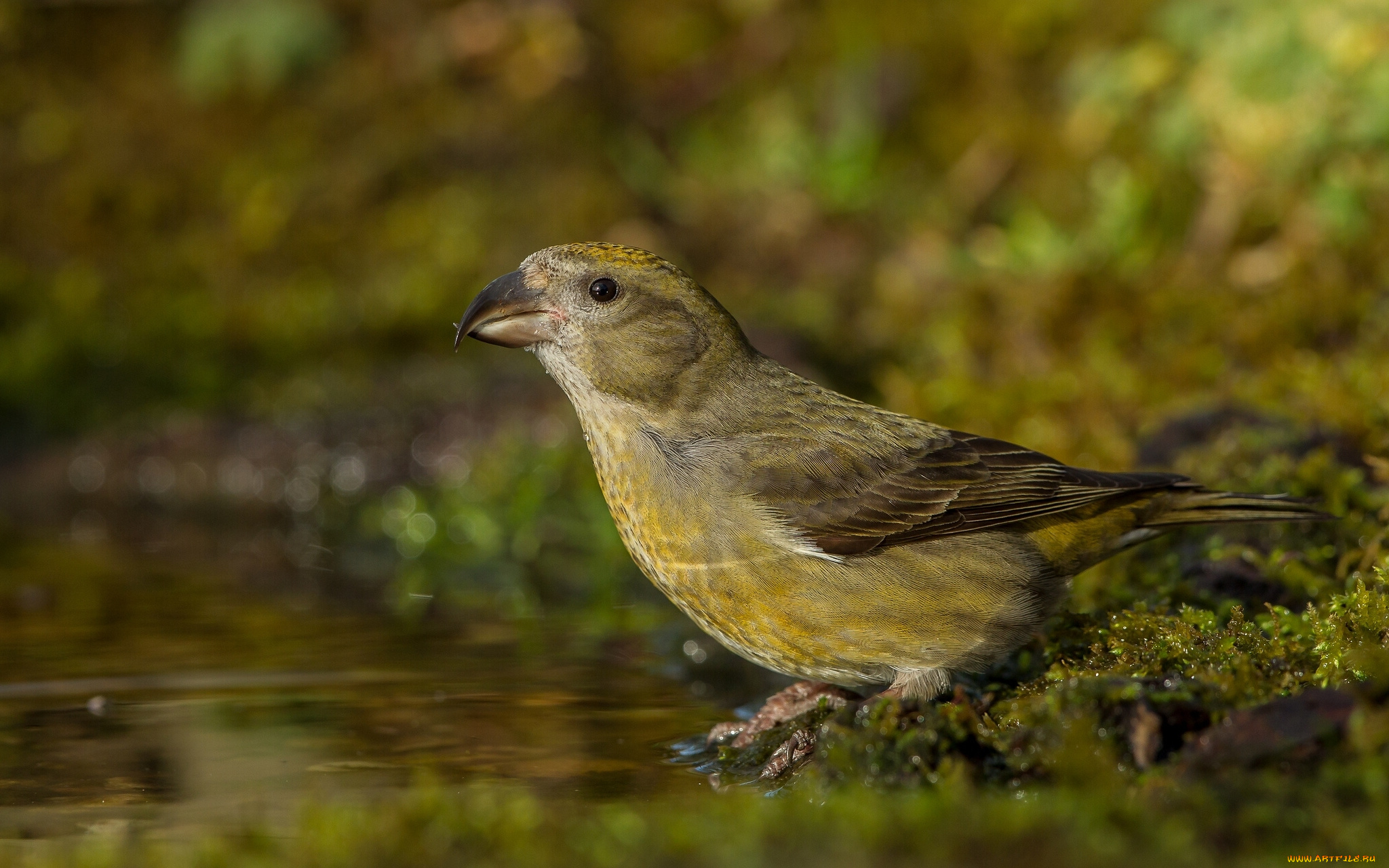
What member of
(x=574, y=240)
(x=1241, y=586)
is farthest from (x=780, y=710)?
(x=574, y=240)

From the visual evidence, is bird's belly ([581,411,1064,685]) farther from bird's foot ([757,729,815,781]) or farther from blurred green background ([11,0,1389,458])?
blurred green background ([11,0,1389,458])

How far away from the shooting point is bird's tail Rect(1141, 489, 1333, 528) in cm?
503

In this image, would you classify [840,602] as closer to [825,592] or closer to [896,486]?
[825,592]

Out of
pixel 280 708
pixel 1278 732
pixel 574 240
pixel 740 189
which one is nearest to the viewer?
pixel 1278 732

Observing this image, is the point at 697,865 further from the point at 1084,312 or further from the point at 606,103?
the point at 606,103

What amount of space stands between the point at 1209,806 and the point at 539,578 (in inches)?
206

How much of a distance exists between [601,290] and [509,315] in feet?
1.11

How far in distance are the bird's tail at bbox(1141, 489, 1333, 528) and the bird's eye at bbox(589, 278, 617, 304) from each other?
6.78ft

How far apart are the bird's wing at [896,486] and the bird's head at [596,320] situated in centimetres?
47

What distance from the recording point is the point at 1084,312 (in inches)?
347

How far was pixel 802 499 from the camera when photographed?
4.97 m

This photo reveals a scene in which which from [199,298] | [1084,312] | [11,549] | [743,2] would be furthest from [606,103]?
[11,549]

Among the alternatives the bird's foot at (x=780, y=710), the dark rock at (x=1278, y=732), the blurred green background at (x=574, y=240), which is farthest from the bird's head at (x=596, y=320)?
the dark rock at (x=1278, y=732)

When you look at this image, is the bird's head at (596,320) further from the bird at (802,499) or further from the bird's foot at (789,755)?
the bird's foot at (789,755)
